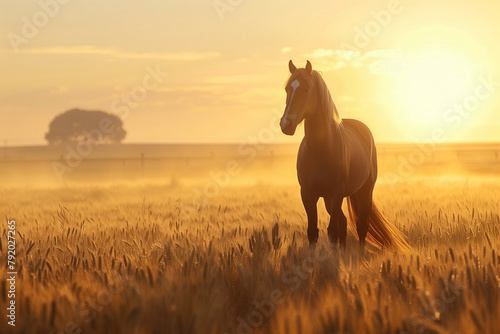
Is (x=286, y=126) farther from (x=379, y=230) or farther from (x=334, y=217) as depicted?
(x=379, y=230)

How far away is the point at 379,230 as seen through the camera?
7.82 m

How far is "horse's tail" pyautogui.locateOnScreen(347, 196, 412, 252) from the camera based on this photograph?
7.46 m

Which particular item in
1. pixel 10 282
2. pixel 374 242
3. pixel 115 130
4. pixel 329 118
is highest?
pixel 115 130

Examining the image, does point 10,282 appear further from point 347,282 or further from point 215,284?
point 347,282

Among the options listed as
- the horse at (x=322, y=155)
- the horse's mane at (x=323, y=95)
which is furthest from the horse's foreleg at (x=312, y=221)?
the horse's mane at (x=323, y=95)

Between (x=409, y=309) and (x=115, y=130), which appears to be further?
(x=115, y=130)

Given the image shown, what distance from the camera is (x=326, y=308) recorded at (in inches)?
114

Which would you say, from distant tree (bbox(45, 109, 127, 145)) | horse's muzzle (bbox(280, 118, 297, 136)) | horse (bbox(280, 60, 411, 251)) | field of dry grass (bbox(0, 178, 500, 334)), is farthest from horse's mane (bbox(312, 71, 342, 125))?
distant tree (bbox(45, 109, 127, 145))

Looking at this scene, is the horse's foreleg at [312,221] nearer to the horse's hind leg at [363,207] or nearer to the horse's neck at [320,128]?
the horse's neck at [320,128]

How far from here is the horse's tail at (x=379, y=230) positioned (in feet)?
24.5

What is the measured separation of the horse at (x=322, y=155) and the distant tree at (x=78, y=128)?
85653 mm

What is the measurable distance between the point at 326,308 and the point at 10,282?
6.60 ft

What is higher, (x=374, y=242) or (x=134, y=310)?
(x=134, y=310)

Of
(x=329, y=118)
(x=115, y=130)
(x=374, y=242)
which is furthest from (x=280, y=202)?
(x=115, y=130)
